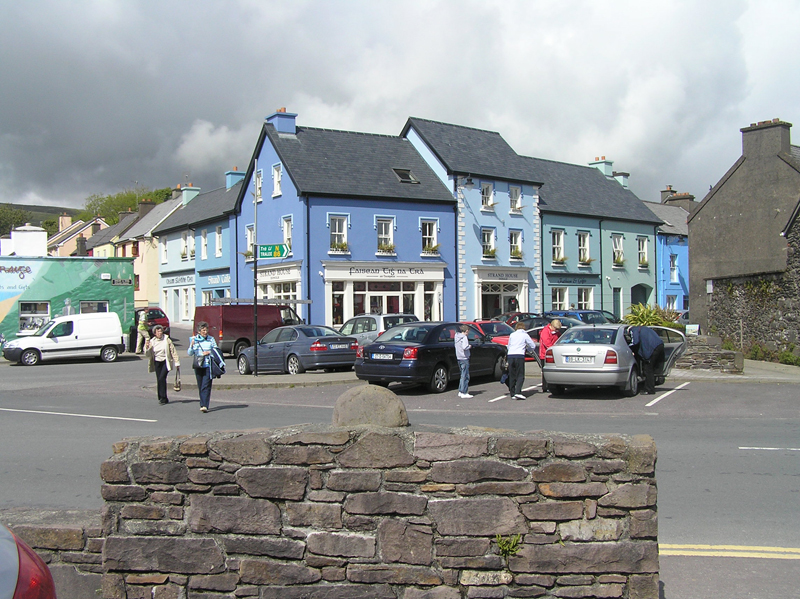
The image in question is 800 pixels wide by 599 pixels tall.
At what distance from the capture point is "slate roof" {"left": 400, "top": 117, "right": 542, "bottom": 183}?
40.1 metres

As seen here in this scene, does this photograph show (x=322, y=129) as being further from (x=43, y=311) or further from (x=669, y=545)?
(x=669, y=545)

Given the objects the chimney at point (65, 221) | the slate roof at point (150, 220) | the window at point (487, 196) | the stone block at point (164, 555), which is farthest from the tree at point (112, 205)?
the stone block at point (164, 555)

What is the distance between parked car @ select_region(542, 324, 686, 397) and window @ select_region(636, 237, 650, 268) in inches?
1371

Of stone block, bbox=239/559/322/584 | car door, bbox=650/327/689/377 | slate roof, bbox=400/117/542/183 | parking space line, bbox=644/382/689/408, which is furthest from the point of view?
slate roof, bbox=400/117/542/183

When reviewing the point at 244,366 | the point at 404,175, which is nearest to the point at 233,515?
the point at 244,366

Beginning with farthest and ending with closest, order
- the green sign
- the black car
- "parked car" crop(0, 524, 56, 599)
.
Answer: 1. the green sign
2. the black car
3. "parked car" crop(0, 524, 56, 599)

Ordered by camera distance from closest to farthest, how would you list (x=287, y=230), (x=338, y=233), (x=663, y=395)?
(x=663, y=395) < (x=338, y=233) < (x=287, y=230)

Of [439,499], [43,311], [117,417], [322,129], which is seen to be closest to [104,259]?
Answer: [43,311]

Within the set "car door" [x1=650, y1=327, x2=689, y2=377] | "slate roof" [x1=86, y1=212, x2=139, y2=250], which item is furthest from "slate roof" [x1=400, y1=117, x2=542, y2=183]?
"slate roof" [x1=86, y1=212, x2=139, y2=250]

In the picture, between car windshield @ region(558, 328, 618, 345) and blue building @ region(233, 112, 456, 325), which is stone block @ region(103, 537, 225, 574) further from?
blue building @ region(233, 112, 456, 325)

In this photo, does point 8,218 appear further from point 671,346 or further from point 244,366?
point 671,346

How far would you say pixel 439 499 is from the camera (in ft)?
13.4

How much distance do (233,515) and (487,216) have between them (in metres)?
37.2

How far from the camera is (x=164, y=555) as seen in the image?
428 cm
